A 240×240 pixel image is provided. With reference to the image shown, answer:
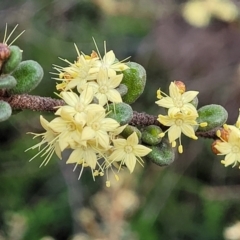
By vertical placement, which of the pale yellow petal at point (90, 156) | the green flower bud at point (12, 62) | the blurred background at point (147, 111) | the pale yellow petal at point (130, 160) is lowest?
the blurred background at point (147, 111)

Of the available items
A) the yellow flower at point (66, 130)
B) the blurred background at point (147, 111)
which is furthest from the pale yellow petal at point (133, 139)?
the blurred background at point (147, 111)

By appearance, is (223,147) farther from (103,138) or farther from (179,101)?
(103,138)

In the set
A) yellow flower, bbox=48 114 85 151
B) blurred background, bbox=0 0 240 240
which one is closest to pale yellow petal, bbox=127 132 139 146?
yellow flower, bbox=48 114 85 151

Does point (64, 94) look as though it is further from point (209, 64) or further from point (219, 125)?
point (209, 64)

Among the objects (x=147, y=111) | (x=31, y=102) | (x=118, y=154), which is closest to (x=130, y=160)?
(x=118, y=154)

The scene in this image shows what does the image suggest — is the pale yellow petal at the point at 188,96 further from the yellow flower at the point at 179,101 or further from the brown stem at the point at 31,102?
the brown stem at the point at 31,102

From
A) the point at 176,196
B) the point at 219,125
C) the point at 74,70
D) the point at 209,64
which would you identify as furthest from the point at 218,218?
the point at 74,70

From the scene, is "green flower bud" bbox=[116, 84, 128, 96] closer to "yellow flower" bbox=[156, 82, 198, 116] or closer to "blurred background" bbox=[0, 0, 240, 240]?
"yellow flower" bbox=[156, 82, 198, 116]
